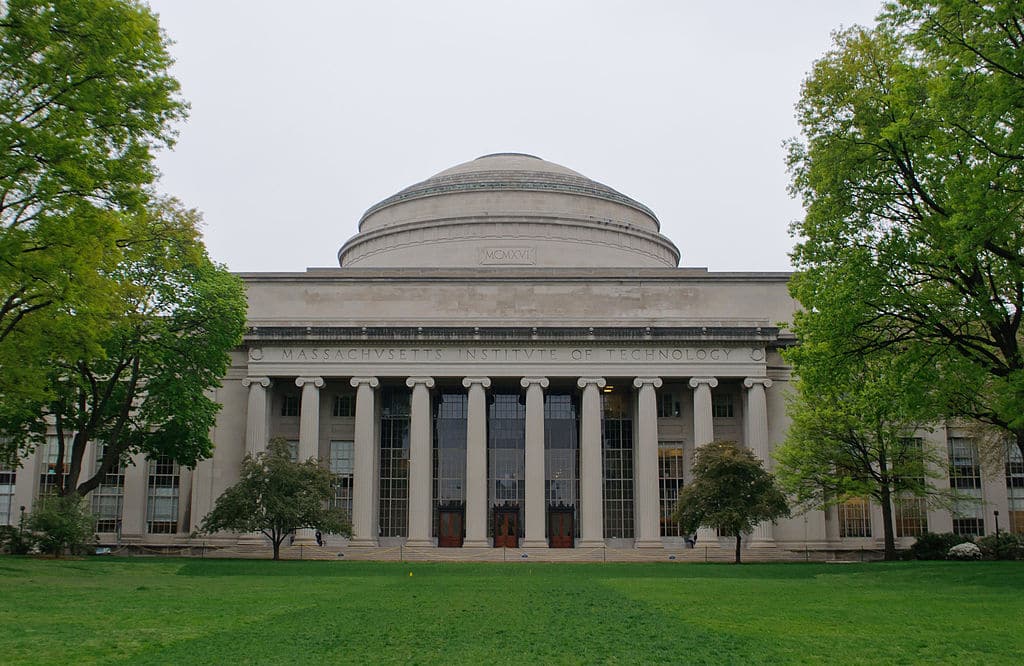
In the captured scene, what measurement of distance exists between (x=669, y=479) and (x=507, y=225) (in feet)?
69.3

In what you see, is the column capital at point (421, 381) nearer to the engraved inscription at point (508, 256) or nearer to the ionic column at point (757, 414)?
the engraved inscription at point (508, 256)

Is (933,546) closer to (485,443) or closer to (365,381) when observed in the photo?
(485,443)

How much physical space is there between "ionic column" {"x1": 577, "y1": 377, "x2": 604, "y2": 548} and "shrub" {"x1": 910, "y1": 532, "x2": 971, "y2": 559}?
15.8m

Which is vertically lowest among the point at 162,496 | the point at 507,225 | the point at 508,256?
the point at 162,496

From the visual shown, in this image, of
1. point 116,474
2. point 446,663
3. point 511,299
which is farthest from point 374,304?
point 446,663

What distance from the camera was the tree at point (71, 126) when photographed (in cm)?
2469

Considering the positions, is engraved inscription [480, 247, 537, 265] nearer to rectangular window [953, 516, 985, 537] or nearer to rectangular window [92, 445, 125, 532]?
rectangular window [92, 445, 125, 532]

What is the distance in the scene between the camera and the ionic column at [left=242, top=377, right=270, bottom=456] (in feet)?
187

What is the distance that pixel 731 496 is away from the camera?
4469 cm

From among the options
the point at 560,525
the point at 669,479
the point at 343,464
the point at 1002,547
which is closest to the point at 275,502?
the point at 343,464

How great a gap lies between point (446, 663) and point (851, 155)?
20.2 metres

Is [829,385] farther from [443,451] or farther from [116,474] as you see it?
[116,474]

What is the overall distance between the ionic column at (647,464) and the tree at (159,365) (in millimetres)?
22758

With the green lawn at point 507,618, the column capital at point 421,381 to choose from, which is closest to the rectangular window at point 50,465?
the column capital at point 421,381
